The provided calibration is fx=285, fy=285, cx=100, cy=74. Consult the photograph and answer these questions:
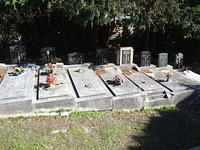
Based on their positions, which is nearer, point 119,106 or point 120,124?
point 120,124

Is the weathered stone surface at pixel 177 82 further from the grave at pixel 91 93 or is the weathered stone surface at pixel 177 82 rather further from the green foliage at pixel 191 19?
the grave at pixel 91 93

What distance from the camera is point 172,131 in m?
7.45

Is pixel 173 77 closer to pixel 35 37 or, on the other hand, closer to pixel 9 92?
pixel 9 92

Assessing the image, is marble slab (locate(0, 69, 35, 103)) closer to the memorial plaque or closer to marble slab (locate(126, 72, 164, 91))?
the memorial plaque

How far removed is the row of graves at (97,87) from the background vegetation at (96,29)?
1589mm

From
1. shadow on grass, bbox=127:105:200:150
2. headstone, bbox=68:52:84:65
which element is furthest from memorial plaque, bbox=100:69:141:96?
headstone, bbox=68:52:84:65

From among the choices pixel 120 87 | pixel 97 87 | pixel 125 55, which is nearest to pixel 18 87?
pixel 97 87

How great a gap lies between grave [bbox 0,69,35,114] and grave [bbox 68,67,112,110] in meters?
1.40

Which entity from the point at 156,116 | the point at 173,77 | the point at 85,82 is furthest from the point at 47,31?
the point at 156,116

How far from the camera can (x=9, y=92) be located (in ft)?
27.4

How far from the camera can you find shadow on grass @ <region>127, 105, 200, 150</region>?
6789 mm

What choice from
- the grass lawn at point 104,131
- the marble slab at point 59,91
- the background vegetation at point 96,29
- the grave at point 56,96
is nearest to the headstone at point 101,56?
the background vegetation at point 96,29

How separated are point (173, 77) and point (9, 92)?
5.72m

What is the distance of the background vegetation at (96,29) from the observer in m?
11.0
